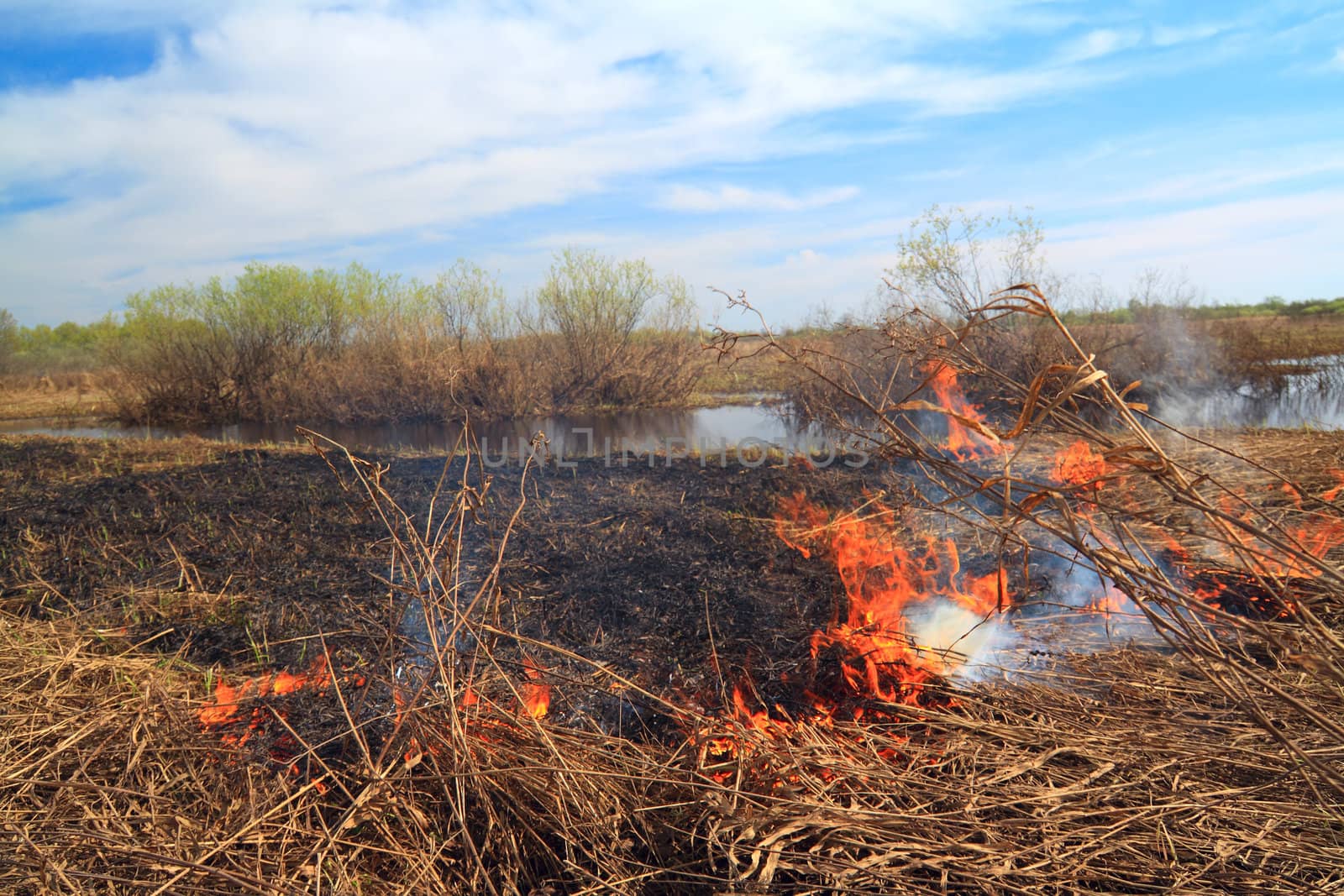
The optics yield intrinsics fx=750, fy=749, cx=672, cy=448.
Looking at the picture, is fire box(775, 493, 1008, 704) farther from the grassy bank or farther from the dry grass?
the dry grass

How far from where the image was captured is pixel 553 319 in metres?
19.6

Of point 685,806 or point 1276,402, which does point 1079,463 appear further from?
point 1276,402

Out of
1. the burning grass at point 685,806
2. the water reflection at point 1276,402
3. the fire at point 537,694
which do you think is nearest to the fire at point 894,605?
the burning grass at point 685,806

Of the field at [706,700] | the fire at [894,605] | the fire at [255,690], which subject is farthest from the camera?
the fire at [894,605]

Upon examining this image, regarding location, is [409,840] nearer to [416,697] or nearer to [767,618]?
[416,697]

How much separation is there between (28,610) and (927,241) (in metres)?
14.7

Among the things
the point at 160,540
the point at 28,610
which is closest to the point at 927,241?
→ the point at 160,540

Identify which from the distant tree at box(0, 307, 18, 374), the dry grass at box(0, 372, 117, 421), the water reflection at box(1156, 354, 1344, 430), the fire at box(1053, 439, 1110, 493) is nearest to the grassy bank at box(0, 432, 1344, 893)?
the fire at box(1053, 439, 1110, 493)

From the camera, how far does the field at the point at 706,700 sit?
2.04 m

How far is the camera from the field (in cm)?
204

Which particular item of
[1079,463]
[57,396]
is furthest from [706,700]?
[57,396]

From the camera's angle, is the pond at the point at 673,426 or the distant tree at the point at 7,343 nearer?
the pond at the point at 673,426

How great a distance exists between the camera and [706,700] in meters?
3.28

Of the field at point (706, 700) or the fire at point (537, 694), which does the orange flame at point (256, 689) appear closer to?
the field at point (706, 700)
